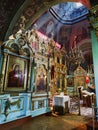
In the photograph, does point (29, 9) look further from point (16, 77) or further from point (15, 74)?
point (16, 77)

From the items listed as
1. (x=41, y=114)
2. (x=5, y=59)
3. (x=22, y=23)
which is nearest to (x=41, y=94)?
(x=41, y=114)

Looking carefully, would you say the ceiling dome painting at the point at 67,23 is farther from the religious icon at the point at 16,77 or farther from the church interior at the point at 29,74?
the religious icon at the point at 16,77

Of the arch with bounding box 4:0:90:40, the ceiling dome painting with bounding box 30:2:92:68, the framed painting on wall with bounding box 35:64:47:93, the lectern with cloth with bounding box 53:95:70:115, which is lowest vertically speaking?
the lectern with cloth with bounding box 53:95:70:115

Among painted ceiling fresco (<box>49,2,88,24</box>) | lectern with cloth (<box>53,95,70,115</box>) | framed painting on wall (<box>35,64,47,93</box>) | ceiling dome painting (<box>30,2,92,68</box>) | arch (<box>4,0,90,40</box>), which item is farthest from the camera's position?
painted ceiling fresco (<box>49,2,88,24</box>)

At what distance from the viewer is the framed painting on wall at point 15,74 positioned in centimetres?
494

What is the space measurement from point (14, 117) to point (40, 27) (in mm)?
7932

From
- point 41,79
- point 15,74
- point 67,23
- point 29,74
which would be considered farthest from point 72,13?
point 15,74

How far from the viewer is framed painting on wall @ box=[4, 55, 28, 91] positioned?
4.94 m

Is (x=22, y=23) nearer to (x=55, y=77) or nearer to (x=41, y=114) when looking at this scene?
(x=41, y=114)

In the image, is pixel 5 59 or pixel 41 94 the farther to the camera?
pixel 41 94

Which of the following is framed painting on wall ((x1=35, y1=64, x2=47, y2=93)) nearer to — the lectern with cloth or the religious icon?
the lectern with cloth

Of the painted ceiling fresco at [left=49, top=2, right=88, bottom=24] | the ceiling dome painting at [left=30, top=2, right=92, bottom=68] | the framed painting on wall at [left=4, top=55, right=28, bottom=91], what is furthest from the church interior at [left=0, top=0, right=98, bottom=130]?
the painted ceiling fresco at [left=49, top=2, right=88, bottom=24]

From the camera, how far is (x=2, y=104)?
4645 mm

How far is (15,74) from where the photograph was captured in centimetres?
527
